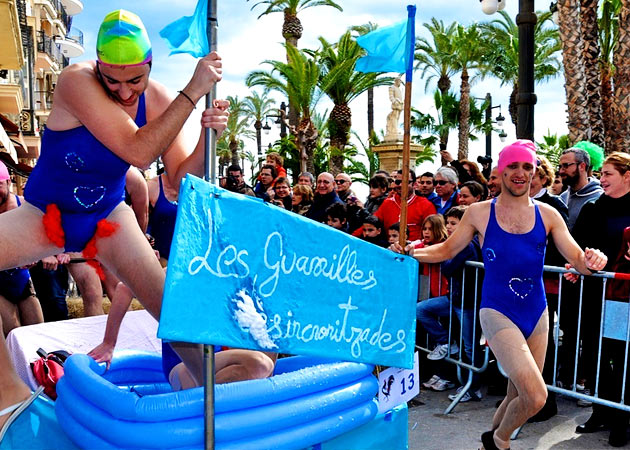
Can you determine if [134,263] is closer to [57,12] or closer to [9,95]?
[9,95]

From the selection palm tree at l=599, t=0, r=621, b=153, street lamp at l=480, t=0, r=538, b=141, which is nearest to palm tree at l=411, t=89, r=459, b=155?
palm tree at l=599, t=0, r=621, b=153

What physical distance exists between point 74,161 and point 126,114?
1.30ft

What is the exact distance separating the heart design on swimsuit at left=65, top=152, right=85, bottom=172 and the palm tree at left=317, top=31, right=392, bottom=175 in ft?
70.1

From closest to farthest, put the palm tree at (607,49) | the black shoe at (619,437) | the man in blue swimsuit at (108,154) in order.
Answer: the man in blue swimsuit at (108,154)
the black shoe at (619,437)
the palm tree at (607,49)

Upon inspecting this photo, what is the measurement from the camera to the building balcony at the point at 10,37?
14629mm

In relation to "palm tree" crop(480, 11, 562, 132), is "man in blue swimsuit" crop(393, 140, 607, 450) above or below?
below

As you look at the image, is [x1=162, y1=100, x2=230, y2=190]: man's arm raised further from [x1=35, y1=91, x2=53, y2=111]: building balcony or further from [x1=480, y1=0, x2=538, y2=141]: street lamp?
[x1=35, y1=91, x2=53, y2=111]: building balcony

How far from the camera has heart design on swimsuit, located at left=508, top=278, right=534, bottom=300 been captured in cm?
352

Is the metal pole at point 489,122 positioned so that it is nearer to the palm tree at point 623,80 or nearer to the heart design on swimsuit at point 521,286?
the palm tree at point 623,80

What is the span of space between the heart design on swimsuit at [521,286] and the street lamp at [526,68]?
3.94 m

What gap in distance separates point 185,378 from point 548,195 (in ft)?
11.5

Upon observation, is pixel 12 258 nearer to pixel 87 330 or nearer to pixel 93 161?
pixel 93 161

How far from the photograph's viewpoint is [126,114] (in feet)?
8.43

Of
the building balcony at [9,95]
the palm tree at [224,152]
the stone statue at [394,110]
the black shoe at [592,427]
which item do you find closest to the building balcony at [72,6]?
the palm tree at [224,152]
